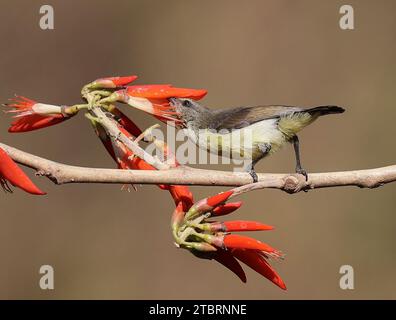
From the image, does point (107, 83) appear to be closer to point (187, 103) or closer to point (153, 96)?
point (153, 96)

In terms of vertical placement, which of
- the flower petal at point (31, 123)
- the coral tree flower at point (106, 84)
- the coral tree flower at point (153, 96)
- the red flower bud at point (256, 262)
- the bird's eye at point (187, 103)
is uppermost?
the bird's eye at point (187, 103)

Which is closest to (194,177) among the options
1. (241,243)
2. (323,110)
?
(241,243)

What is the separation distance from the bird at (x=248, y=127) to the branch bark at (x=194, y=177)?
1.56 ft

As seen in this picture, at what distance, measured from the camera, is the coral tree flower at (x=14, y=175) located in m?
1.41

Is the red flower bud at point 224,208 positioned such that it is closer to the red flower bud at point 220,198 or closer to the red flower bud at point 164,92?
the red flower bud at point 220,198

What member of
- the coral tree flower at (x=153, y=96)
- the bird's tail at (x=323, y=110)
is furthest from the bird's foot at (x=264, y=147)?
the coral tree flower at (x=153, y=96)

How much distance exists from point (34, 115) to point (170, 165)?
0.40 meters

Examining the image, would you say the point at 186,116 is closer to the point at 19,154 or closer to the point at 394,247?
the point at 19,154

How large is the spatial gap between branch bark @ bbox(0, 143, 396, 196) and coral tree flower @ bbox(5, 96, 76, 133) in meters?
0.22

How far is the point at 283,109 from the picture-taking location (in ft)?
7.26

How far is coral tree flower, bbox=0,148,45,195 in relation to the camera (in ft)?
4.63

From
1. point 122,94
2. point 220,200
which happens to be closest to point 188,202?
point 220,200

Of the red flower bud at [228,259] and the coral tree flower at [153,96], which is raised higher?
the coral tree flower at [153,96]

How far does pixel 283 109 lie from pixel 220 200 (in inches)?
30.0
